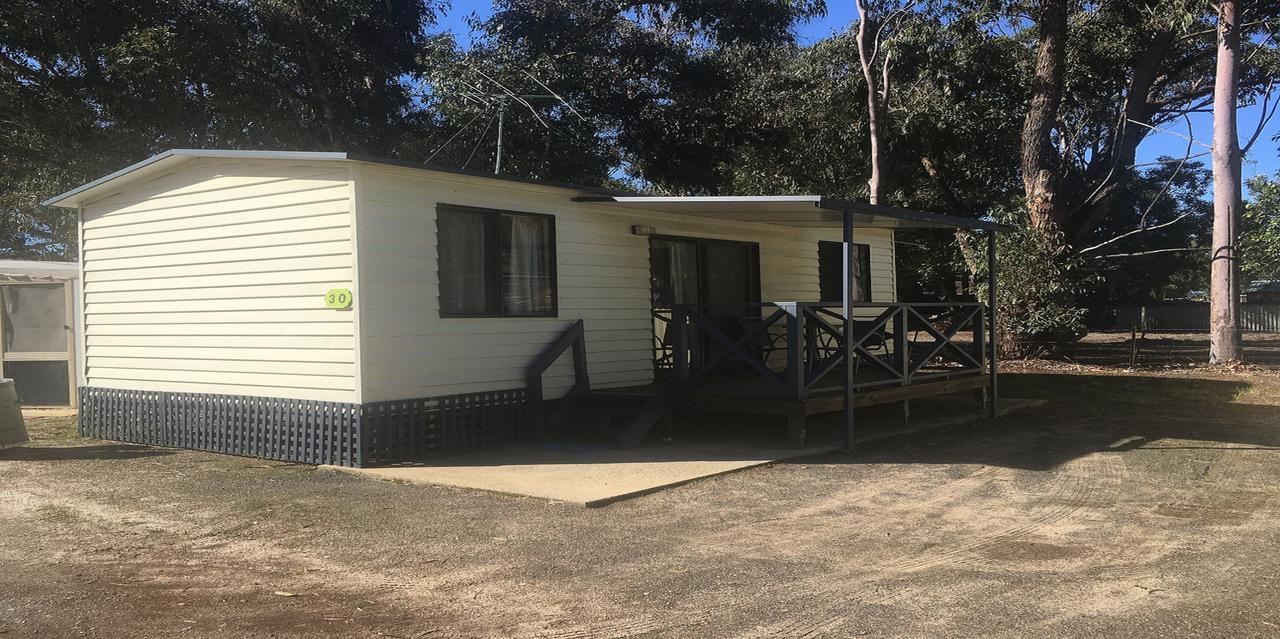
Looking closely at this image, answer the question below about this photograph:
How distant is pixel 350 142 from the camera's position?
61.0 feet

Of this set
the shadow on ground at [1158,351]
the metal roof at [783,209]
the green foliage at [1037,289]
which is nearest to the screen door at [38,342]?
the metal roof at [783,209]

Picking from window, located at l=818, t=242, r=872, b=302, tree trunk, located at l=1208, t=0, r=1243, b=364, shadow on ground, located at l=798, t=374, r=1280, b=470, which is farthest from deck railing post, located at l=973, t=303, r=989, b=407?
tree trunk, located at l=1208, t=0, r=1243, b=364

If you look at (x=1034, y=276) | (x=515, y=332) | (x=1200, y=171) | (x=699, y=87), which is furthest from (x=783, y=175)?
(x=1200, y=171)

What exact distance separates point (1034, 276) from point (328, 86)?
1371 cm

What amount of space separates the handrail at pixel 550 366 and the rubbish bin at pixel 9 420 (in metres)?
4.83

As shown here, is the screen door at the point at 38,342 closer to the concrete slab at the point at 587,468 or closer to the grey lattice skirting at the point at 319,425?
the grey lattice skirting at the point at 319,425

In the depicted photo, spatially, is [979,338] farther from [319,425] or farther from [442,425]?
[319,425]

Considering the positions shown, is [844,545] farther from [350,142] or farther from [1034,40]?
[1034,40]

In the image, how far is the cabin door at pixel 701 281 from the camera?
10.5 m

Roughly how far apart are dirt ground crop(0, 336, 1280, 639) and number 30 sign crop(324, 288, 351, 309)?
1364 millimetres

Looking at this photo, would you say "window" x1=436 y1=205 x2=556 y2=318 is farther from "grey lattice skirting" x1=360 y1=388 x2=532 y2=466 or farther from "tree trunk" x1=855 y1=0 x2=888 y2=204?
"tree trunk" x1=855 y1=0 x2=888 y2=204

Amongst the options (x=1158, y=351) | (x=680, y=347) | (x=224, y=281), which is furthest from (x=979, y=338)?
(x=1158, y=351)

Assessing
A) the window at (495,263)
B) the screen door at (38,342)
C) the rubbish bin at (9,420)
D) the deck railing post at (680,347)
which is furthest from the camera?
the screen door at (38,342)

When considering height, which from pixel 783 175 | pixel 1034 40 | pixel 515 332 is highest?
pixel 1034 40
